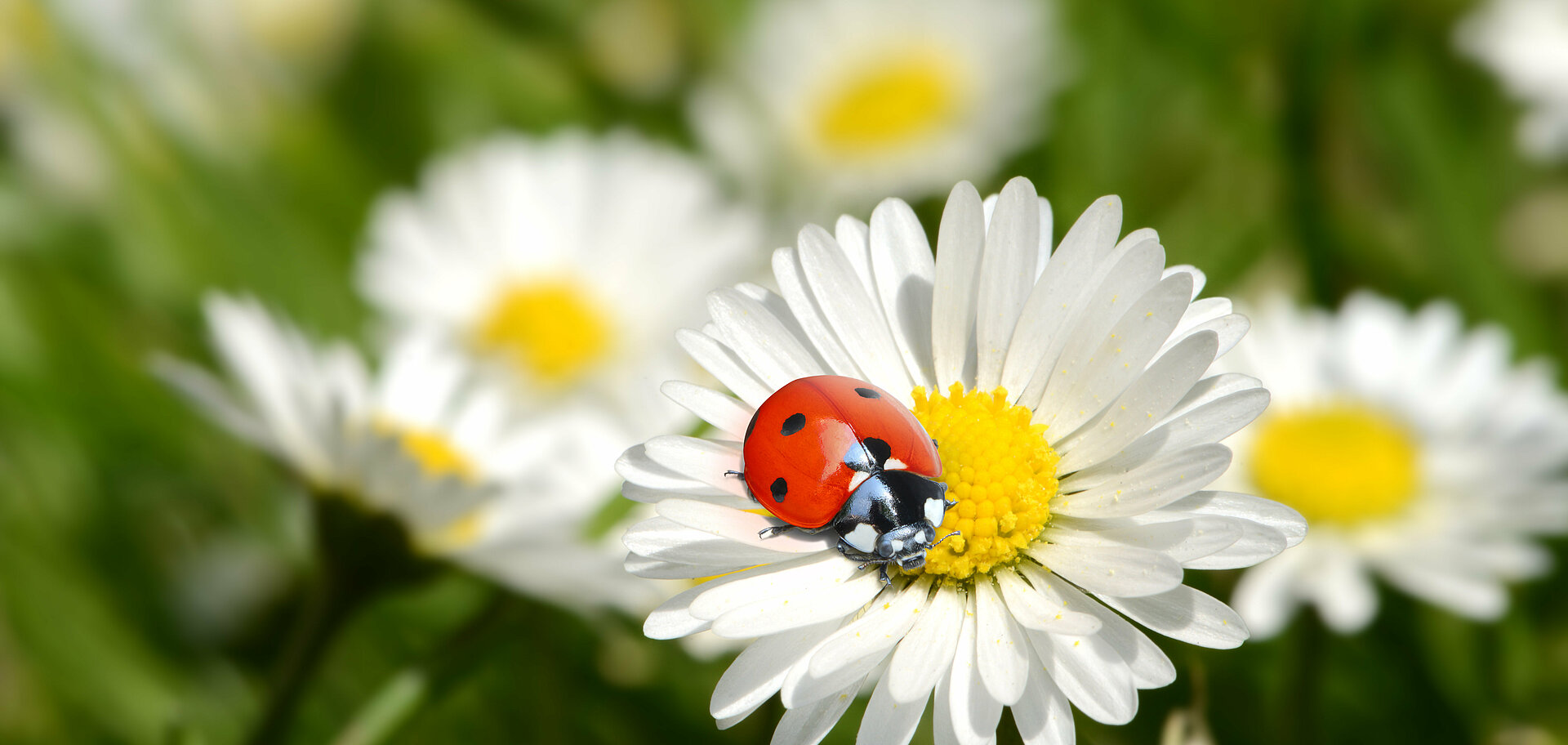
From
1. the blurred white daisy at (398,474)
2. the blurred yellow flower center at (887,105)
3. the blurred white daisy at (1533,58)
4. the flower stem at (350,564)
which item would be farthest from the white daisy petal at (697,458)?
the blurred yellow flower center at (887,105)

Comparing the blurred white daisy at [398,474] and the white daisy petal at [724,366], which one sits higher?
the blurred white daisy at [398,474]

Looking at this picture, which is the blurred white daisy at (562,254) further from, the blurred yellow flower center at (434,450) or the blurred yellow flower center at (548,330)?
the blurred yellow flower center at (434,450)

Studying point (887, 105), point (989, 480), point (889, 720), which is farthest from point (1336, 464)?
point (887, 105)

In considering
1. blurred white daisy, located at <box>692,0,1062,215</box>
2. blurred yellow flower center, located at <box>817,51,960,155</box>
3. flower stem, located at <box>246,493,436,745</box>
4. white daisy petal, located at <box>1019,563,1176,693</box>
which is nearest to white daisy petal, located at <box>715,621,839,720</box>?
white daisy petal, located at <box>1019,563,1176,693</box>

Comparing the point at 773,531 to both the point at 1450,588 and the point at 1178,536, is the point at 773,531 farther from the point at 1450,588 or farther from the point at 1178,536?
the point at 1450,588

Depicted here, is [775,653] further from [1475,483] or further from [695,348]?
[1475,483]

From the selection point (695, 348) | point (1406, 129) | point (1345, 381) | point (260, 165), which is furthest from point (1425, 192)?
point (260, 165)
